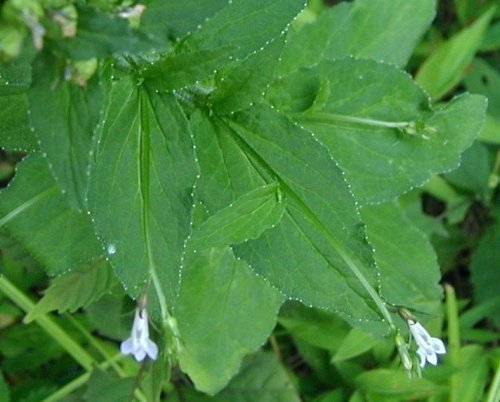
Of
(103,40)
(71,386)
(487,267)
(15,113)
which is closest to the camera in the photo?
(103,40)

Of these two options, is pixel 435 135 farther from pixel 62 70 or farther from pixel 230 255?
pixel 62 70

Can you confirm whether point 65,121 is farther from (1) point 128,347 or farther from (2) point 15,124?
(2) point 15,124

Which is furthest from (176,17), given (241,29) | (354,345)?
(354,345)

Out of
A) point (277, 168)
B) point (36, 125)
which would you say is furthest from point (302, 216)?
point (36, 125)

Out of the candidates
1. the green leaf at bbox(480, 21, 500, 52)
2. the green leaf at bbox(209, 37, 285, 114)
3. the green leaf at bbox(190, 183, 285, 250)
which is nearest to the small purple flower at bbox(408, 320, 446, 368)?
the green leaf at bbox(190, 183, 285, 250)

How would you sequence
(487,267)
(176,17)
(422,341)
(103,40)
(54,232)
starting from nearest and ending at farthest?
(103,40)
(176,17)
(422,341)
(54,232)
(487,267)

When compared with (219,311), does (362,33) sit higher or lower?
higher

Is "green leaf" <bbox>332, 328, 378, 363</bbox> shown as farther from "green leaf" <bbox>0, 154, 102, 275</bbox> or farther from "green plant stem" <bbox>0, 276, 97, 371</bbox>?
"green leaf" <bbox>0, 154, 102, 275</bbox>

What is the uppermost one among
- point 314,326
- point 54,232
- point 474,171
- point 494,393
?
point 54,232
